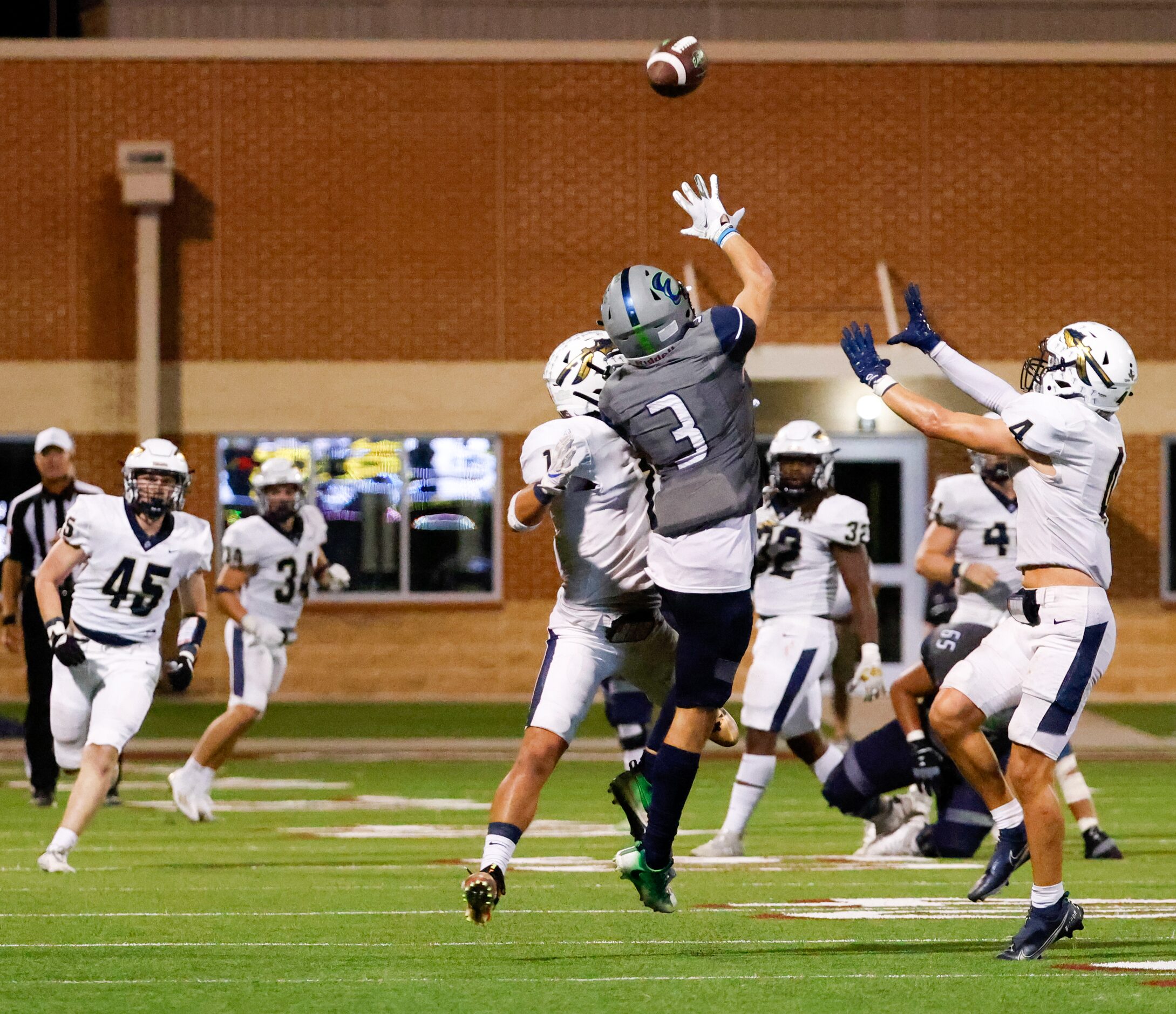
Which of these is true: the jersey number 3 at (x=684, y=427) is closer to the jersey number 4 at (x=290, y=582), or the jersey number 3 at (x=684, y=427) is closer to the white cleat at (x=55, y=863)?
the white cleat at (x=55, y=863)

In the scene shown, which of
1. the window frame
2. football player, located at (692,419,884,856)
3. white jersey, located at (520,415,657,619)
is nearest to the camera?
white jersey, located at (520,415,657,619)

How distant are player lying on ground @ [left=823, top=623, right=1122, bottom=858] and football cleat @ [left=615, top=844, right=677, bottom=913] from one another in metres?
2.86

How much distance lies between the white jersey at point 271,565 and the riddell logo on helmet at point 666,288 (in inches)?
229

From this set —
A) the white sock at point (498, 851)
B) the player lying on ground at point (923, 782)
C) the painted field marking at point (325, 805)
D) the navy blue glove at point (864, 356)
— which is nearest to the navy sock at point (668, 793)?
the white sock at point (498, 851)

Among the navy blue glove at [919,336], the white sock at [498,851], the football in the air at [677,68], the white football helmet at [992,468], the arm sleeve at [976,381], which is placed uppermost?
the football in the air at [677,68]

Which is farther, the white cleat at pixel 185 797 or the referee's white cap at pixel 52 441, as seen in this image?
the referee's white cap at pixel 52 441

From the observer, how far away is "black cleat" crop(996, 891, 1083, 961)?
6379mm

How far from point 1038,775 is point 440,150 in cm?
1675

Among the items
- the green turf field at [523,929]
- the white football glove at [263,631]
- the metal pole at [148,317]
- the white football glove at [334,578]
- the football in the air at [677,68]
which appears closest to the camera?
the green turf field at [523,929]

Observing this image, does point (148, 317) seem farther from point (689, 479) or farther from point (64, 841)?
point (689, 479)

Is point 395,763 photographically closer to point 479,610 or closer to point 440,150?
point 479,610

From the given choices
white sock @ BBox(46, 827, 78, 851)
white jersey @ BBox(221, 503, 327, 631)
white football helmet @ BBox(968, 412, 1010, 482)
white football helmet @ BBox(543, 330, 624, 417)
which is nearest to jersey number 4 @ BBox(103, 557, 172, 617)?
white sock @ BBox(46, 827, 78, 851)

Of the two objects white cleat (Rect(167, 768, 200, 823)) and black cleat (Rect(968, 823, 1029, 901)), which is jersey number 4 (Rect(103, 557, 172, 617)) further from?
black cleat (Rect(968, 823, 1029, 901))

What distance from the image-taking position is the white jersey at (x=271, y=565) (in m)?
12.1
